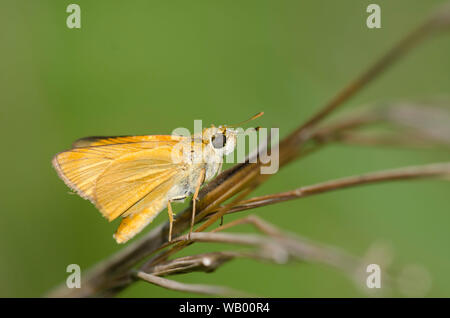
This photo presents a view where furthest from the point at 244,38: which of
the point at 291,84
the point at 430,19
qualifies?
the point at 430,19

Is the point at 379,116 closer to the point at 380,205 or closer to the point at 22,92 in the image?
the point at 380,205

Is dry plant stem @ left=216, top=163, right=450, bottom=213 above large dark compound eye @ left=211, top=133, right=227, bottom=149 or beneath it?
beneath

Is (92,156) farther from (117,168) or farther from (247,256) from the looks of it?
(247,256)

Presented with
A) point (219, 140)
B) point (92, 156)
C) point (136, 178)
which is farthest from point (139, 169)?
point (219, 140)

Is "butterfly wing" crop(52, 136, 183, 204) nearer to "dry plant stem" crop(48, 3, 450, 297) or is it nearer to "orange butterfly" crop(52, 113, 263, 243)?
"orange butterfly" crop(52, 113, 263, 243)

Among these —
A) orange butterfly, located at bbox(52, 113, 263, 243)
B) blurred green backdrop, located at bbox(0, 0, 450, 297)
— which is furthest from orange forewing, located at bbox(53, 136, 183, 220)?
blurred green backdrop, located at bbox(0, 0, 450, 297)
